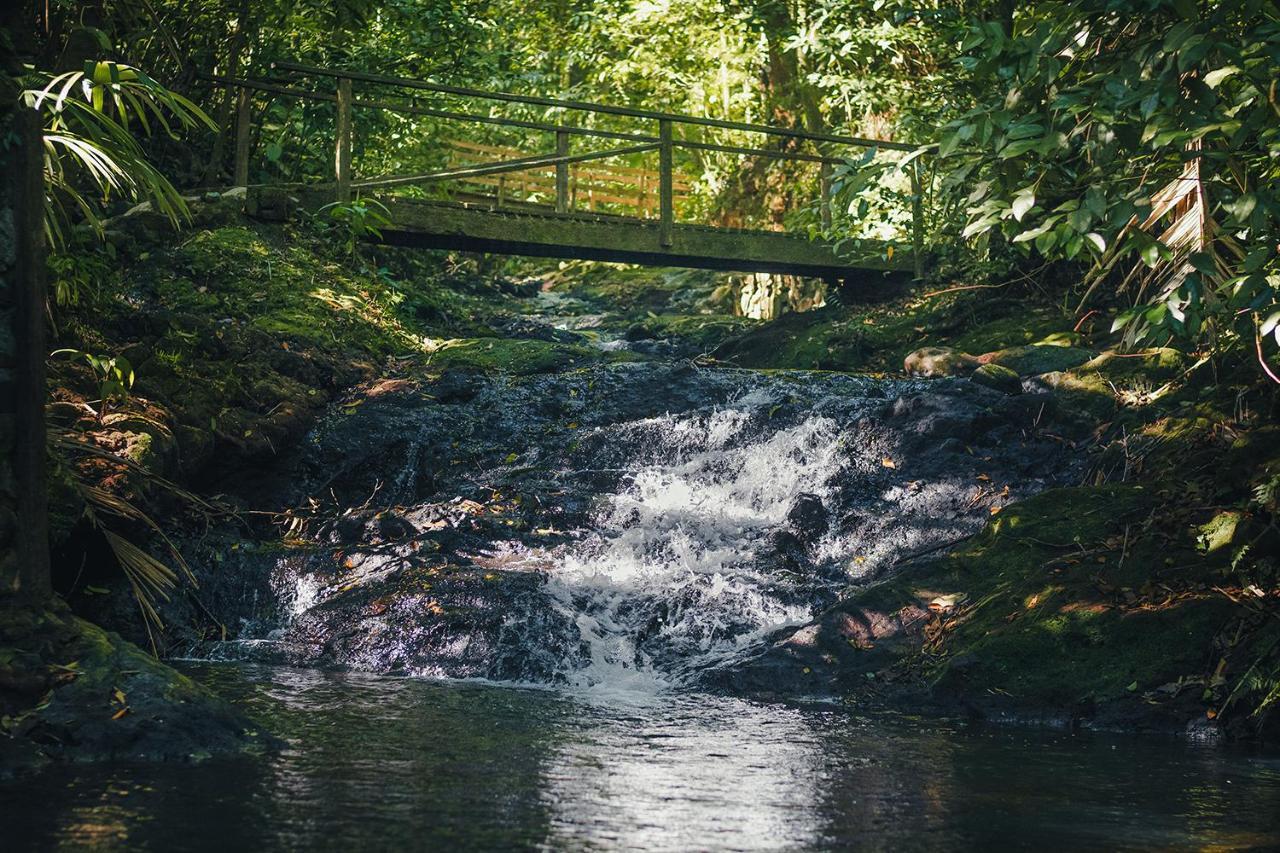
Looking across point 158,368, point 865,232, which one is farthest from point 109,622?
point 865,232

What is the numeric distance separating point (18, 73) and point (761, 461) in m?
5.93

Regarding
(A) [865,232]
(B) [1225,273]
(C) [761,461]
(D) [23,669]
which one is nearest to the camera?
(D) [23,669]

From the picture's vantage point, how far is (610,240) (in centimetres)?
1386

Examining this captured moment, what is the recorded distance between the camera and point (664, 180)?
1407 centimetres

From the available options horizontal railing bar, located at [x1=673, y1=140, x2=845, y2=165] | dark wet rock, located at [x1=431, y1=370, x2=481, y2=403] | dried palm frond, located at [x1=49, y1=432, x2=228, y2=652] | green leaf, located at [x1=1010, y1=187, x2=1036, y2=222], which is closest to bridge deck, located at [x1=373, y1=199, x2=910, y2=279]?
horizontal railing bar, located at [x1=673, y1=140, x2=845, y2=165]

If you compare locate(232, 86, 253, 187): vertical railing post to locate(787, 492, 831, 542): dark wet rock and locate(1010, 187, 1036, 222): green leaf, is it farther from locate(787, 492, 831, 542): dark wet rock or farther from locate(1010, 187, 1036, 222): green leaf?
locate(1010, 187, 1036, 222): green leaf

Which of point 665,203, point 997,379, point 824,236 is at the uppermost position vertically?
point 665,203

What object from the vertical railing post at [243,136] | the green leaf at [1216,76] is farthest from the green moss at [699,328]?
the green leaf at [1216,76]

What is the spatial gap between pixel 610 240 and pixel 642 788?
33.7 feet

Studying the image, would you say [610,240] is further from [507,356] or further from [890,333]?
[890,333]

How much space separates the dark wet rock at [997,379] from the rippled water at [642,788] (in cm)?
500

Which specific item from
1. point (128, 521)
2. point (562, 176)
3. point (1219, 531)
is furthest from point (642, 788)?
point (562, 176)

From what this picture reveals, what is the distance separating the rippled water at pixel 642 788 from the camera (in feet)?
11.2

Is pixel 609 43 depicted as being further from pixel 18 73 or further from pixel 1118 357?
pixel 18 73
